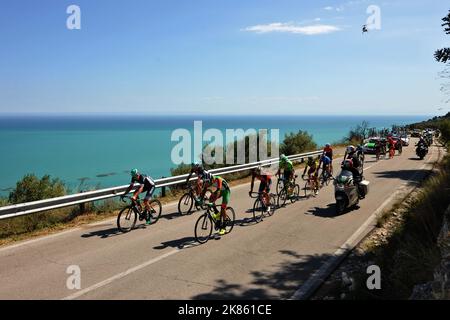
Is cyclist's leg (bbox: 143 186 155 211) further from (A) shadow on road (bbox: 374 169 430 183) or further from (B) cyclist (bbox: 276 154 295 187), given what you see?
(A) shadow on road (bbox: 374 169 430 183)

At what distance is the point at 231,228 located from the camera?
37.1ft

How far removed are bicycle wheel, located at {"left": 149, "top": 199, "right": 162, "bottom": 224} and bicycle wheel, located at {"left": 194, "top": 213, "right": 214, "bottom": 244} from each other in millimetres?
2291

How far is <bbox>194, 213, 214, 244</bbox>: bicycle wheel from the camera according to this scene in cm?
1023

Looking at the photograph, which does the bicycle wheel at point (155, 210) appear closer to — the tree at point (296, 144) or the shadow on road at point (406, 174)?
the shadow on road at point (406, 174)

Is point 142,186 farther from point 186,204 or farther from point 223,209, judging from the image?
point 223,209

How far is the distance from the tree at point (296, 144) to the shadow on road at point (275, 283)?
2549 cm

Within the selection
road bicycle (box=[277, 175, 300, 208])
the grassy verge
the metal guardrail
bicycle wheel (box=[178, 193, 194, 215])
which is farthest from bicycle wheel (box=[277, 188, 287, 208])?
the metal guardrail

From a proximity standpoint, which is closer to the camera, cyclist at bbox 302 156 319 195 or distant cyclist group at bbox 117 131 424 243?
distant cyclist group at bbox 117 131 424 243

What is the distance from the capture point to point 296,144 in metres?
35.2

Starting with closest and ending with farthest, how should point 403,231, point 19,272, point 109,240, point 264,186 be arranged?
point 19,272
point 403,231
point 109,240
point 264,186
